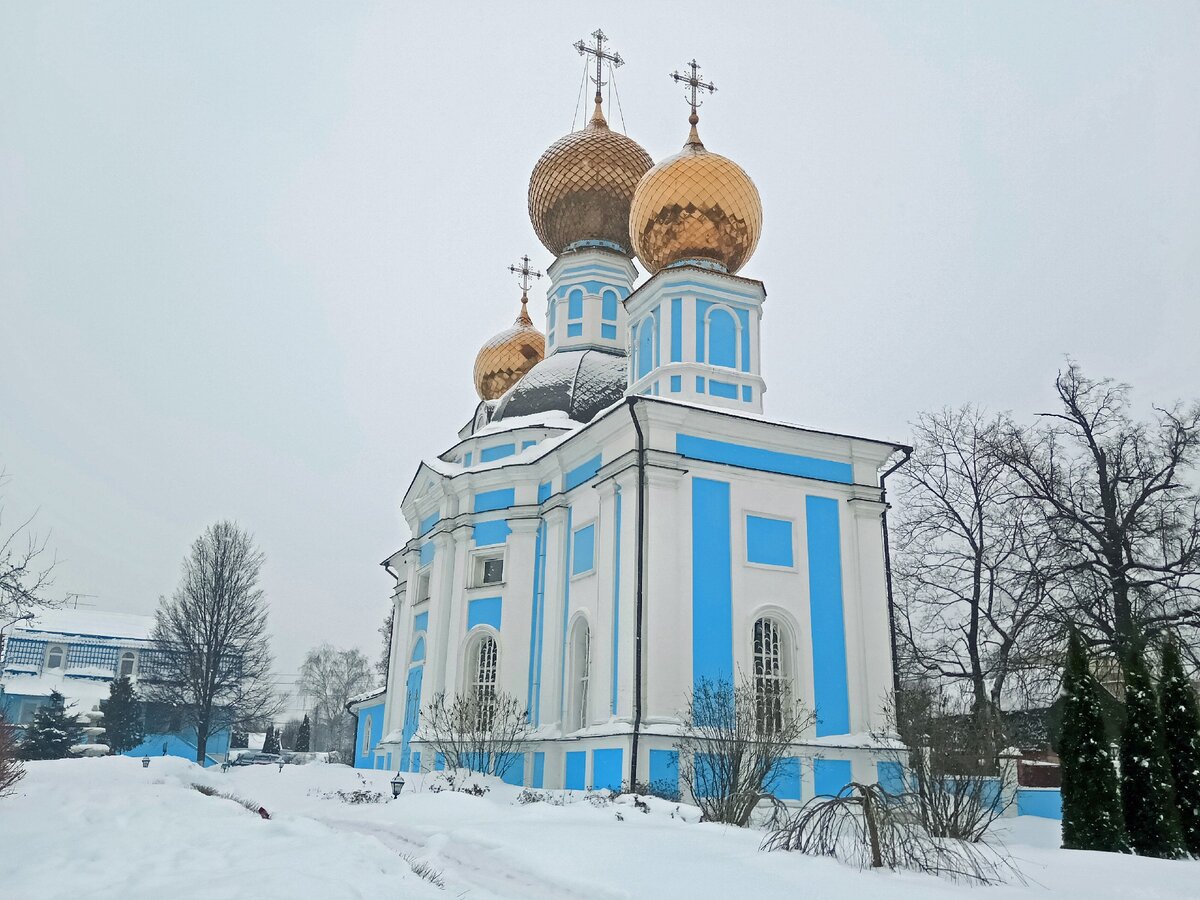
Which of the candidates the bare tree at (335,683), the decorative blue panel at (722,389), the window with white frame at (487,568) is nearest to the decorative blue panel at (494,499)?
the window with white frame at (487,568)

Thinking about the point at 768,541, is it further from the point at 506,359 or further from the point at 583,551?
the point at 506,359

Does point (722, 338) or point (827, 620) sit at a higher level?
point (722, 338)

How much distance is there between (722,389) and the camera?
17188 mm

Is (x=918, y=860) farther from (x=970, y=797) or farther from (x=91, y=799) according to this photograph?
(x=91, y=799)

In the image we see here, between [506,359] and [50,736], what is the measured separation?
19.5m

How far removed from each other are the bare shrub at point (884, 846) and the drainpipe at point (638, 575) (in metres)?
6.13

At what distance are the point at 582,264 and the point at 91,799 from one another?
15.1m

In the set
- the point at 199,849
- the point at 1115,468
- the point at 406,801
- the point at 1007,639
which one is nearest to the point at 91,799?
the point at 406,801

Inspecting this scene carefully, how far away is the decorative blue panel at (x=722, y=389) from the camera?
1709 cm

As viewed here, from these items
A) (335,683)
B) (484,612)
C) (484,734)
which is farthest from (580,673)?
(335,683)

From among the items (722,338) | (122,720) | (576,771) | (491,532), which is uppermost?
(722,338)

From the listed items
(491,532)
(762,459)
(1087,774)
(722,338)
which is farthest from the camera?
(491,532)

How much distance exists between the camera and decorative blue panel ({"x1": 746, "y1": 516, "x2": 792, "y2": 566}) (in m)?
15.3

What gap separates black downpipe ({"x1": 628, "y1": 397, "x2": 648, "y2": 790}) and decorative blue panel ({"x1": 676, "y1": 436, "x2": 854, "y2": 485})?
0.69 m
